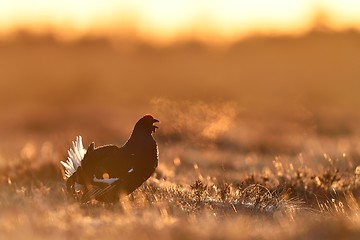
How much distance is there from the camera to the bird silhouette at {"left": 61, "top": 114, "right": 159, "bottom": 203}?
11.4 metres

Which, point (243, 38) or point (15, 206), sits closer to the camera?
point (15, 206)

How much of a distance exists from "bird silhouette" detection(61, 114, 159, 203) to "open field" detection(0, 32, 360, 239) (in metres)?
0.18

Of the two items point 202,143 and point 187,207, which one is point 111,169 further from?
point 202,143

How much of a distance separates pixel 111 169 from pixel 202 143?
882cm

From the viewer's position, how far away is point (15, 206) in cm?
1090

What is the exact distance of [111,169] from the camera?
1151 centimetres

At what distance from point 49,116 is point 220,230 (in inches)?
782

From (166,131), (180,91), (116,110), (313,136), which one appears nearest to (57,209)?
(166,131)

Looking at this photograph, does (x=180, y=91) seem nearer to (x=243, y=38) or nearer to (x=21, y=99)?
(x=21, y=99)

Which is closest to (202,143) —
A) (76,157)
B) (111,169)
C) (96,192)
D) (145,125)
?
(145,125)

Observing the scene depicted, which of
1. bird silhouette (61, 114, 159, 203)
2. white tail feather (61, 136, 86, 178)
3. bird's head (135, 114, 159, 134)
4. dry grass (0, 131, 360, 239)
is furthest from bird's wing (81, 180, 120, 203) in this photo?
bird's head (135, 114, 159, 134)

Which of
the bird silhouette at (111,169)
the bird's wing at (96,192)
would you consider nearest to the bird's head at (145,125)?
the bird silhouette at (111,169)

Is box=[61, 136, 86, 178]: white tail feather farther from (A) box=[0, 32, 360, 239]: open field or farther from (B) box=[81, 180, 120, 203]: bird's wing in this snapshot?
(B) box=[81, 180, 120, 203]: bird's wing

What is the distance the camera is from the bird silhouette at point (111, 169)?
37.4ft
